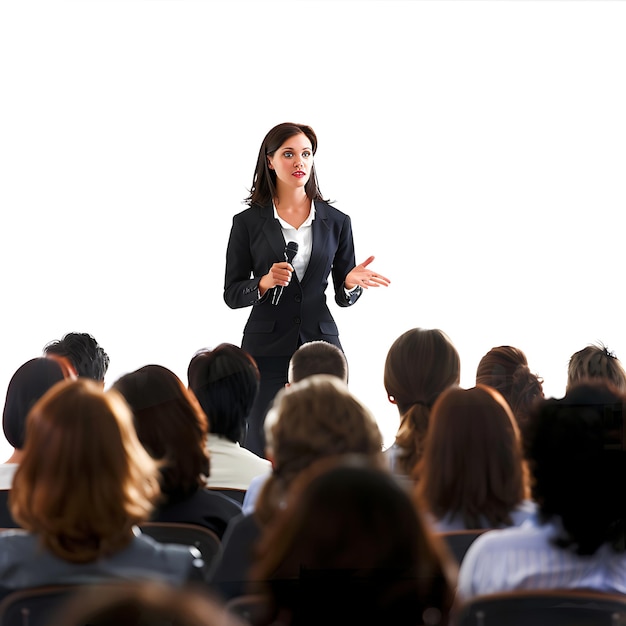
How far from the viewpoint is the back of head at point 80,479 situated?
157 cm

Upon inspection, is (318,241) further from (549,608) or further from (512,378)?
(549,608)

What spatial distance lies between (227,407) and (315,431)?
3.10 feet

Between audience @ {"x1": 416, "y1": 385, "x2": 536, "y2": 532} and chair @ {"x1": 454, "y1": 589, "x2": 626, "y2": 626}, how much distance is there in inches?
17.2

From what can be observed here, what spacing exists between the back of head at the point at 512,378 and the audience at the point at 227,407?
0.79m

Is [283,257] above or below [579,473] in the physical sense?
above

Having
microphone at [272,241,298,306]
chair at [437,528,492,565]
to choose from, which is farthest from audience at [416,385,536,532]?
microphone at [272,241,298,306]

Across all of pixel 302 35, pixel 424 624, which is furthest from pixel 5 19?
pixel 424 624

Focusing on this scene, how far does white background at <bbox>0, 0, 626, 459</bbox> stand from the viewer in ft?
20.4

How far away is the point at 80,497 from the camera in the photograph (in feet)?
5.13

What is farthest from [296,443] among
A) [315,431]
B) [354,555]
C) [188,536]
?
[354,555]

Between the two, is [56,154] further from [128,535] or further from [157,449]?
[128,535]

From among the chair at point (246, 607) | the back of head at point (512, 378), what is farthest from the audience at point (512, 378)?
the chair at point (246, 607)

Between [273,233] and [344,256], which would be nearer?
[273,233]

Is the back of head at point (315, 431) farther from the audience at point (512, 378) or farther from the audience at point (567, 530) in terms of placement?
the audience at point (512, 378)
